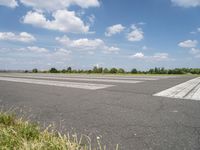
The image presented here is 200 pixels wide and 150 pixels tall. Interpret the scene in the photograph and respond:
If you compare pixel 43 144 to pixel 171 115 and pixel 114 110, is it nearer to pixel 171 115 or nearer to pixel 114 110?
pixel 114 110

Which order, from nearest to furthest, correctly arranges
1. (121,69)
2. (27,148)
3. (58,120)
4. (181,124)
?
(27,148) < (181,124) < (58,120) < (121,69)

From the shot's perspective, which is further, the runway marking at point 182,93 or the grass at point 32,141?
the runway marking at point 182,93

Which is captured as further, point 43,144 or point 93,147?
point 93,147

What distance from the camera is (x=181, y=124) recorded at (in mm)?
4512

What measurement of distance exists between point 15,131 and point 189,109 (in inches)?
211

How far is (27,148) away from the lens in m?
2.85

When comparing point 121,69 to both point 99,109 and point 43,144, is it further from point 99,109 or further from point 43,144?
point 43,144

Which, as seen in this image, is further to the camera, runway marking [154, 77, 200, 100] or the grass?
runway marking [154, 77, 200, 100]

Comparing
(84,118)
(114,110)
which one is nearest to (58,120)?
(84,118)

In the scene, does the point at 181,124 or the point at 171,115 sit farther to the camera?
the point at 171,115

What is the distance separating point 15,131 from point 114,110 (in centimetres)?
329

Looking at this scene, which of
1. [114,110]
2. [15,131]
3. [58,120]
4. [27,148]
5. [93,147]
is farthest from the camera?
[114,110]

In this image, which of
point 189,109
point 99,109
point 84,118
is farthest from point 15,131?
point 189,109

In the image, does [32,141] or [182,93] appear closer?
[32,141]
